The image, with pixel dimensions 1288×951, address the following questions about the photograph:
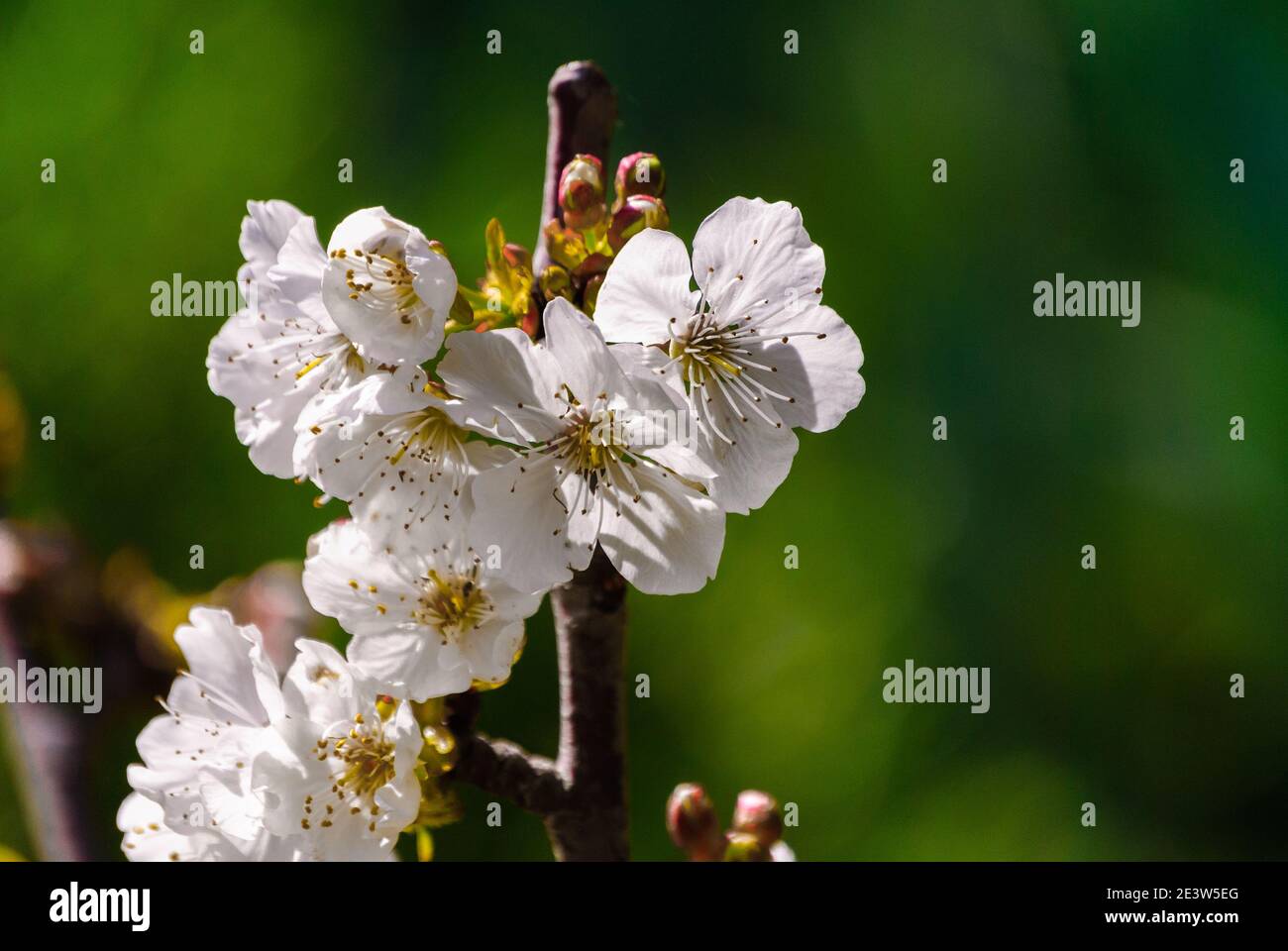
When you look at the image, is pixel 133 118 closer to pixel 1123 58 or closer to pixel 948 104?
pixel 948 104

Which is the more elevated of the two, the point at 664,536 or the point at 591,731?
the point at 664,536

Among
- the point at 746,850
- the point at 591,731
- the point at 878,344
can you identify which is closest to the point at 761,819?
the point at 746,850

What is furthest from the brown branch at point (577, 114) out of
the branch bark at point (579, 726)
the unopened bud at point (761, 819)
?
the unopened bud at point (761, 819)

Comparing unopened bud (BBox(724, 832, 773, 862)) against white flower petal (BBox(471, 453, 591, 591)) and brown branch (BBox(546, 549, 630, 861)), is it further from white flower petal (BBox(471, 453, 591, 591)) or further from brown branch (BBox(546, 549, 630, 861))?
white flower petal (BBox(471, 453, 591, 591))

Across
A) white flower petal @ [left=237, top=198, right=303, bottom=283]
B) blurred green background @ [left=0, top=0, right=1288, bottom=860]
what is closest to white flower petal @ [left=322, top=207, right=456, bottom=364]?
white flower petal @ [left=237, top=198, right=303, bottom=283]

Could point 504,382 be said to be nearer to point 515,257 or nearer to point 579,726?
point 515,257
